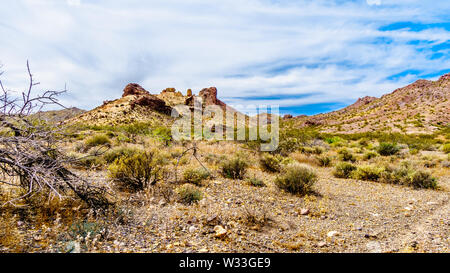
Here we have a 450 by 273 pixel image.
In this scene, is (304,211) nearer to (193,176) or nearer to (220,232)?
(220,232)

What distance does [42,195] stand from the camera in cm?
365

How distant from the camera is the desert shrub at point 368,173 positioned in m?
7.40

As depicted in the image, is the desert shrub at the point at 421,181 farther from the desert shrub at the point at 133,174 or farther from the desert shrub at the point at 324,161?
the desert shrub at the point at 133,174

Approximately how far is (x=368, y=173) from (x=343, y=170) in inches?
29.9

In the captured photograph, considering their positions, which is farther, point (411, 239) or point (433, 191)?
point (433, 191)

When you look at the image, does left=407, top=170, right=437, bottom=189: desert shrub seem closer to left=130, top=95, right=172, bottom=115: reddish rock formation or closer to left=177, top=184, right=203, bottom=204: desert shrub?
left=177, top=184, right=203, bottom=204: desert shrub

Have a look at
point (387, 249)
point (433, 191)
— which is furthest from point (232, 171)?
point (433, 191)

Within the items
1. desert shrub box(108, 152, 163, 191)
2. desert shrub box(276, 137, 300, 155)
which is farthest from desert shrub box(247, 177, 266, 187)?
desert shrub box(276, 137, 300, 155)

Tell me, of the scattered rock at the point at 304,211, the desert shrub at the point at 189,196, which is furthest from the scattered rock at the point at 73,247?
the scattered rock at the point at 304,211

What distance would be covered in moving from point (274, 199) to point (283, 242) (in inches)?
68.7

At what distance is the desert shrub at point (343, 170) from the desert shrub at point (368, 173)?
0.28m

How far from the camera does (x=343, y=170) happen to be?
801 cm

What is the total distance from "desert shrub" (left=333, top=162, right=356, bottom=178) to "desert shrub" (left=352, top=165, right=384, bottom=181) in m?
0.28
